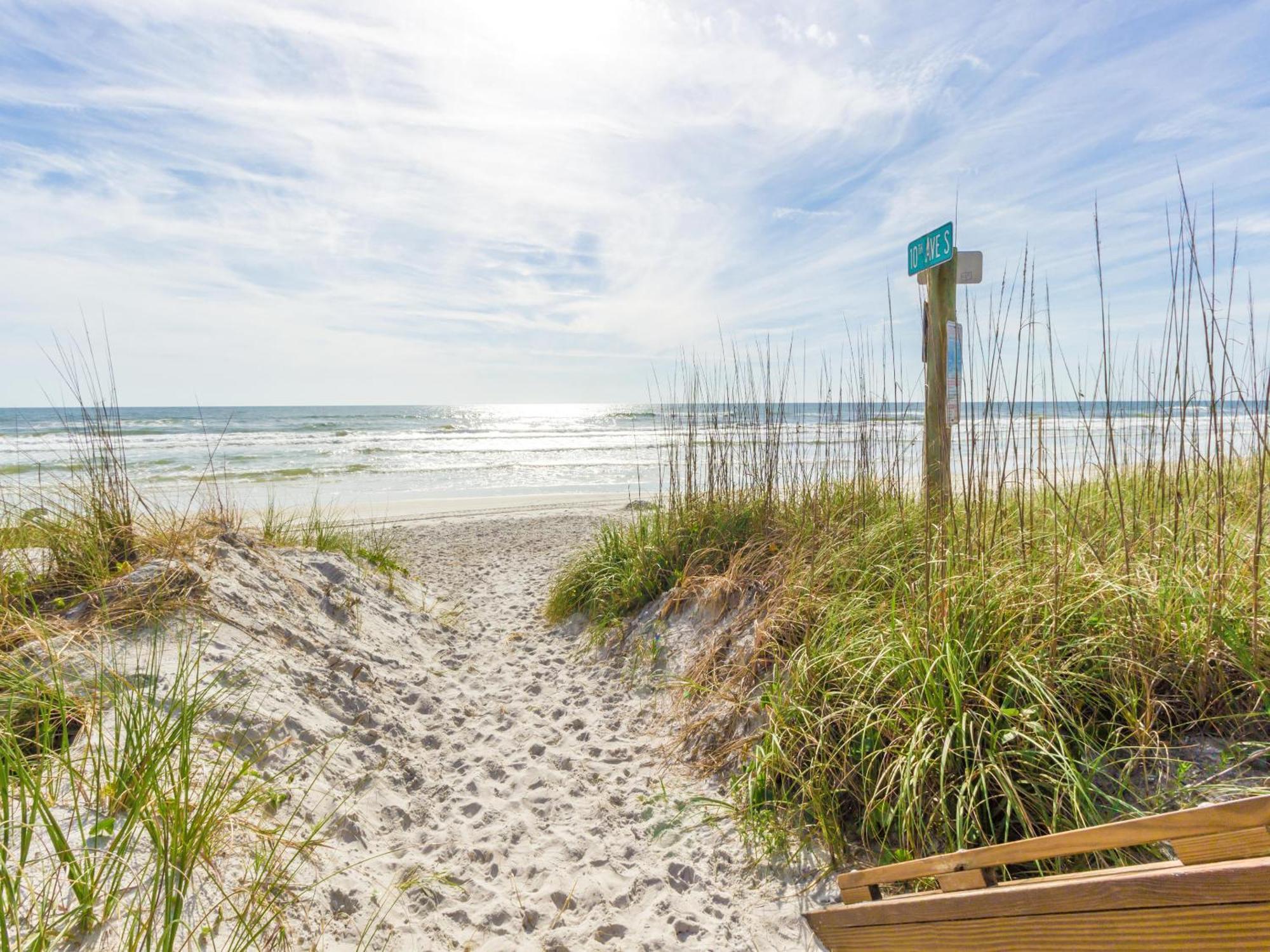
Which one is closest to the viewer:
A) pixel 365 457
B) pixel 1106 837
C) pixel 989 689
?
pixel 1106 837

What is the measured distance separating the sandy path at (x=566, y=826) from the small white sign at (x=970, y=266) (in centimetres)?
295

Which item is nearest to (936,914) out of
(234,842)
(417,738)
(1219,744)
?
(1219,744)

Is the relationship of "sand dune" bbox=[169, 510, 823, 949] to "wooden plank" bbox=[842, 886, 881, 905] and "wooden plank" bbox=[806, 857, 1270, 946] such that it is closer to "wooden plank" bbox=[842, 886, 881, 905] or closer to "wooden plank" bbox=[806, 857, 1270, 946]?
"wooden plank" bbox=[842, 886, 881, 905]

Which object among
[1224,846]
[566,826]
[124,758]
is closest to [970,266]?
[1224,846]

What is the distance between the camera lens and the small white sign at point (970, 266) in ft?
11.5

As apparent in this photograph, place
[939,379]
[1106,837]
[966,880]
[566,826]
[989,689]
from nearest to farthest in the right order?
[1106,837] < [966,880] < [989,689] < [566,826] < [939,379]

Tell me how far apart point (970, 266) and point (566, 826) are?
3.45m

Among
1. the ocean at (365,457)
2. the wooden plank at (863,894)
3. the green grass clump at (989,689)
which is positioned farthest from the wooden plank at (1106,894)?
the ocean at (365,457)

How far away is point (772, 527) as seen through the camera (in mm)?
4465

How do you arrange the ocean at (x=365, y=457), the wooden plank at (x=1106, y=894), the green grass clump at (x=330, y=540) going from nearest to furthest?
the wooden plank at (x=1106, y=894) < the green grass clump at (x=330, y=540) < the ocean at (x=365, y=457)

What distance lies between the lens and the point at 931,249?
134 inches

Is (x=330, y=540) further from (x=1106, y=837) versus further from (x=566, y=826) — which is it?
(x=1106, y=837)

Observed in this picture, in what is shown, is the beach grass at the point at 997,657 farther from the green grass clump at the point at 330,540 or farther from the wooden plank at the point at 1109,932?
the green grass clump at the point at 330,540

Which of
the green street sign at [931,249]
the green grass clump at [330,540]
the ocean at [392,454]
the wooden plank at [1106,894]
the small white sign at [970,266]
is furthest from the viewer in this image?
the ocean at [392,454]
